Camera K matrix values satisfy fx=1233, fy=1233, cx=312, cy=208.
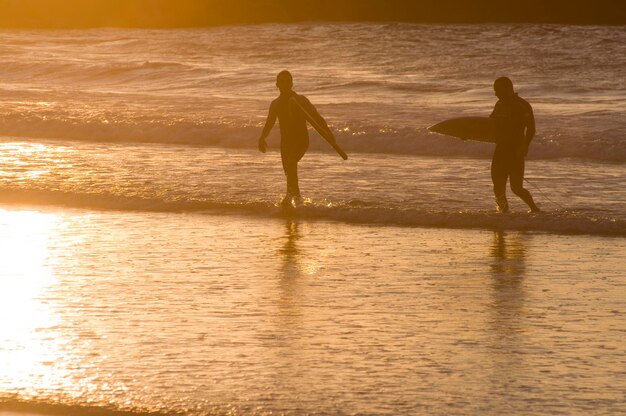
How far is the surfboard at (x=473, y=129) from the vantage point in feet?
42.5

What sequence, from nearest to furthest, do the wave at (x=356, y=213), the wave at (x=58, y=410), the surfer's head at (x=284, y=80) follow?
the wave at (x=58, y=410)
the wave at (x=356, y=213)
the surfer's head at (x=284, y=80)

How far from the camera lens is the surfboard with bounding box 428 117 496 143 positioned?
12961 mm

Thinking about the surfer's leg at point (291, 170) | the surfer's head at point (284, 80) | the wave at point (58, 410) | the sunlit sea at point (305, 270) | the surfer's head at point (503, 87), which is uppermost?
the surfer's head at point (284, 80)

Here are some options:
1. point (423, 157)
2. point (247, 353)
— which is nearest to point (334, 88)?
point (423, 157)

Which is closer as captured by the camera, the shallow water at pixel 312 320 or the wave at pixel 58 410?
the wave at pixel 58 410

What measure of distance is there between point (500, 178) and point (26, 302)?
5.93 meters

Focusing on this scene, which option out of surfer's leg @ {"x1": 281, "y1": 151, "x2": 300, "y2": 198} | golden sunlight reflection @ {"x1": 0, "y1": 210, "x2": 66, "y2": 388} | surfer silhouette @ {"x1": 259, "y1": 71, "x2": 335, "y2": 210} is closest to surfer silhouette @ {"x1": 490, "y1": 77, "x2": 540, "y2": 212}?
surfer silhouette @ {"x1": 259, "y1": 71, "x2": 335, "y2": 210}

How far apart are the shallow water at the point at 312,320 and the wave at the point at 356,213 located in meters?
0.44

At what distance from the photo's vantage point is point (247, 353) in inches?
281

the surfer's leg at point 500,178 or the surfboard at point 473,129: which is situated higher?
the surfboard at point 473,129

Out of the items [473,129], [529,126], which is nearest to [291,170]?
[473,129]

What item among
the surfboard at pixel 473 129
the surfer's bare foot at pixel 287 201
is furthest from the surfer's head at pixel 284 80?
the surfboard at pixel 473 129

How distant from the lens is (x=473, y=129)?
13352mm

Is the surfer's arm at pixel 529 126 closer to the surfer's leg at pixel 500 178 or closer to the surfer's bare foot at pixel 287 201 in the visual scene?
the surfer's leg at pixel 500 178
